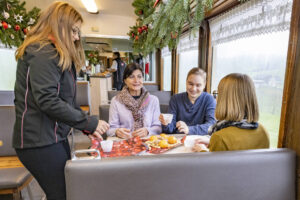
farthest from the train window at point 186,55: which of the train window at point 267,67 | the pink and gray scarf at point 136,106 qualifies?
the pink and gray scarf at point 136,106

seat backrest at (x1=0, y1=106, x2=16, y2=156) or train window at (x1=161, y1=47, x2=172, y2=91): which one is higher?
train window at (x1=161, y1=47, x2=172, y2=91)

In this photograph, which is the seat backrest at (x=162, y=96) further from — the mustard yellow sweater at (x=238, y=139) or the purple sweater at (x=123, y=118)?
the mustard yellow sweater at (x=238, y=139)

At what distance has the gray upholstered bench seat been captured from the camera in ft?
4.52

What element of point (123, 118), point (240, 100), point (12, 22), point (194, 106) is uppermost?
point (12, 22)

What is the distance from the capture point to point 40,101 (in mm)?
898

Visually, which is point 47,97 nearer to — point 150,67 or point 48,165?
point 48,165

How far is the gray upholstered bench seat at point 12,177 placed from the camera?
1377 millimetres

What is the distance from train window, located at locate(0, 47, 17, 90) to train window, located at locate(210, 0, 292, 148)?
4.38 m

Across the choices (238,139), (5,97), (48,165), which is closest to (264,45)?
(238,139)

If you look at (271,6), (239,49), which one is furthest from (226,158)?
(239,49)

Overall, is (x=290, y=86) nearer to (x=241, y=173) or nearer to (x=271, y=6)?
(x=241, y=173)

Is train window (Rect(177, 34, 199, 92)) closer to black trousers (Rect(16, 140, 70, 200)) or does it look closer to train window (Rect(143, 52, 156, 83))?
train window (Rect(143, 52, 156, 83))

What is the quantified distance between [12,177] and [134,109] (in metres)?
1.15

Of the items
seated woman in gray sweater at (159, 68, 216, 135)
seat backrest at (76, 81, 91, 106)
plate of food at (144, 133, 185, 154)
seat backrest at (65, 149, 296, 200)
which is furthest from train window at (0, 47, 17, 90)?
seat backrest at (65, 149, 296, 200)
